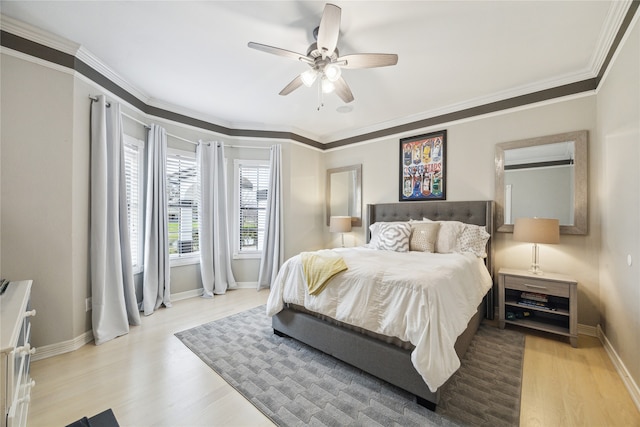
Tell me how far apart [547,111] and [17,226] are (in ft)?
17.1

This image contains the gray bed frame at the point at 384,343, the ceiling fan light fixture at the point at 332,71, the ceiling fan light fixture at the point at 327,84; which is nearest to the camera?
the gray bed frame at the point at 384,343

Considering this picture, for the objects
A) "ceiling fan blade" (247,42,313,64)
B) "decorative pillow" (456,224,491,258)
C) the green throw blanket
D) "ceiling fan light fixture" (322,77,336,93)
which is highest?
"ceiling fan blade" (247,42,313,64)

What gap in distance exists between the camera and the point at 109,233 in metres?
2.66

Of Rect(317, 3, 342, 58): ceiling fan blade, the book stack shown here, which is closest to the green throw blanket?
Rect(317, 3, 342, 58): ceiling fan blade

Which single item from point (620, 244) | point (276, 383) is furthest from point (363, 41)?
point (276, 383)

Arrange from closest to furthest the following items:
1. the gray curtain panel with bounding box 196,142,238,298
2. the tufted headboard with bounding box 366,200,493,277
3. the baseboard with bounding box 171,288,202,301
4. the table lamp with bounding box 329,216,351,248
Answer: the tufted headboard with bounding box 366,200,493,277, the baseboard with bounding box 171,288,202,301, the gray curtain panel with bounding box 196,142,238,298, the table lamp with bounding box 329,216,351,248

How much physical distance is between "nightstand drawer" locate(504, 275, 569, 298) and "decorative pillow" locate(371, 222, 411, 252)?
109cm

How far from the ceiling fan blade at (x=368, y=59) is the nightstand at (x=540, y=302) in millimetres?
2470

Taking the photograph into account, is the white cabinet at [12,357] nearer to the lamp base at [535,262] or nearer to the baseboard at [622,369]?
the baseboard at [622,369]

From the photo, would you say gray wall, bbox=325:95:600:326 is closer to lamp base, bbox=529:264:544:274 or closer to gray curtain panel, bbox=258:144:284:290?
lamp base, bbox=529:264:544:274

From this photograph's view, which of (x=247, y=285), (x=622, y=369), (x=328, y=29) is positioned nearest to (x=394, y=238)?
(x=622, y=369)

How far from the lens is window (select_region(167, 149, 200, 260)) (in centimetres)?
367

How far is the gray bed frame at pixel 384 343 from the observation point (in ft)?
5.46

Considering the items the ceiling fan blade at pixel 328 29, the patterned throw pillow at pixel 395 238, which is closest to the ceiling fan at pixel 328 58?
the ceiling fan blade at pixel 328 29
